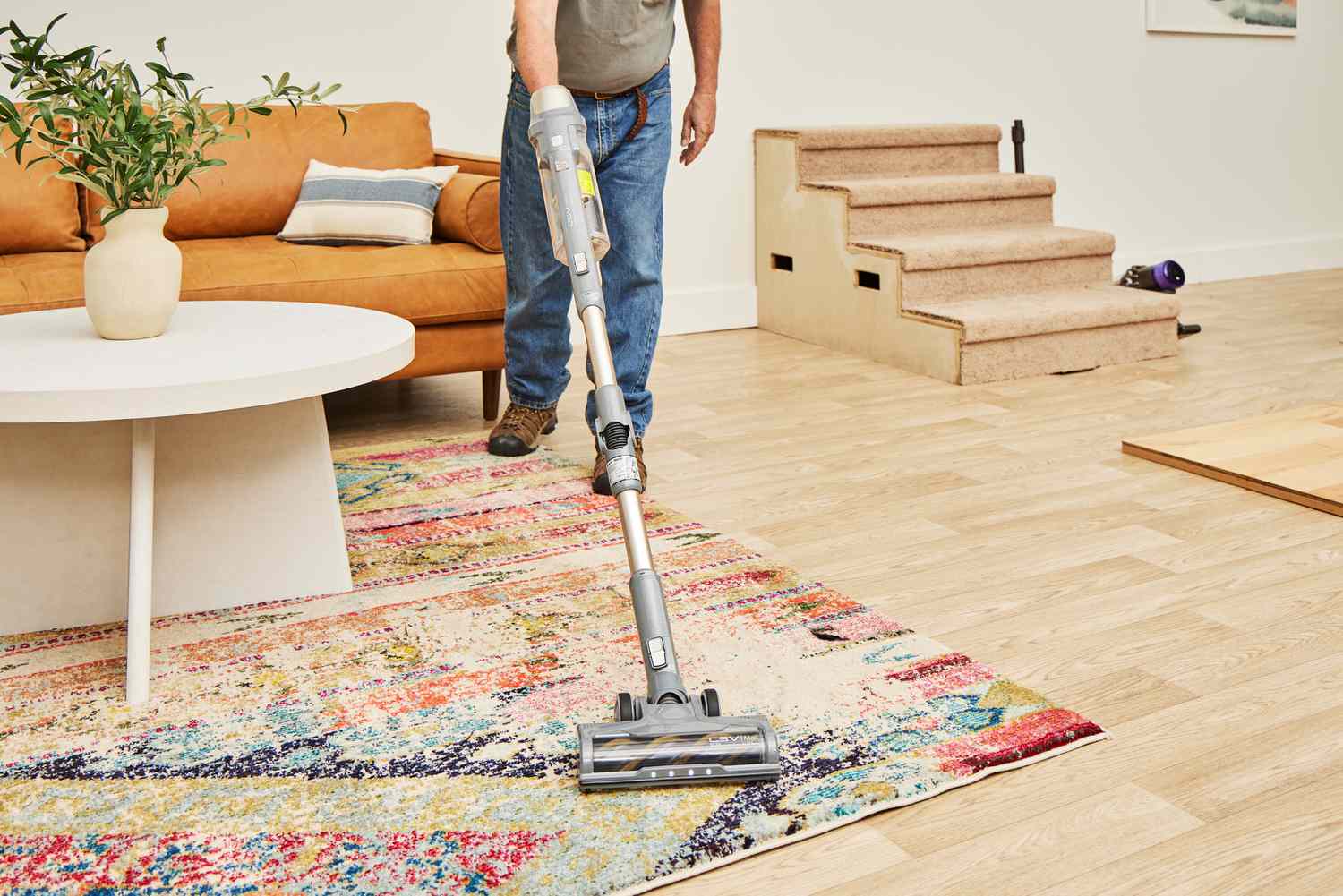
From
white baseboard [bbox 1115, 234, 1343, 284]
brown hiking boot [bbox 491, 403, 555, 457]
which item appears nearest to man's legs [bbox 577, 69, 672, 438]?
brown hiking boot [bbox 491, 403, 555, 457]

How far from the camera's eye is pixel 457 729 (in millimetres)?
1524

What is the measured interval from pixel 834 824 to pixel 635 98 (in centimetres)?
161

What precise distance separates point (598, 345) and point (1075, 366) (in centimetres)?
240

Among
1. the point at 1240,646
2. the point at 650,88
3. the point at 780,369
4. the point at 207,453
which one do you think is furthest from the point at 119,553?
the point at 780,369

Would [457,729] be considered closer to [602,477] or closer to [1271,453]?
[602,477]

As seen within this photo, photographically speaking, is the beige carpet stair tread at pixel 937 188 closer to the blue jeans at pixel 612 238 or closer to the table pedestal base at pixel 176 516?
the blue jeans at pixel 612 238

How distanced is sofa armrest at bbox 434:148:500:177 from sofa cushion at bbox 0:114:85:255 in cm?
90

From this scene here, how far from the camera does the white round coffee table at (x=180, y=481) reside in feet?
5.46

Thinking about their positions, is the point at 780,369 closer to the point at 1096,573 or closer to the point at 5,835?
the point at 1096,573

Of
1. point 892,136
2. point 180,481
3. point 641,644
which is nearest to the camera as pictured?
point 641,644

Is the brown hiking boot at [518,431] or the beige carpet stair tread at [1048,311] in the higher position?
the beige carpet stair tread at [1048,311]

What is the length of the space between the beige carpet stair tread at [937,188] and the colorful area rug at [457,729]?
1984 millimetres

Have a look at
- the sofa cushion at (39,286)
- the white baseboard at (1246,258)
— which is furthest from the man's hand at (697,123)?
the white baseboard at (1246,258)

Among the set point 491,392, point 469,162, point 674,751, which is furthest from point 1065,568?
point 469,162
